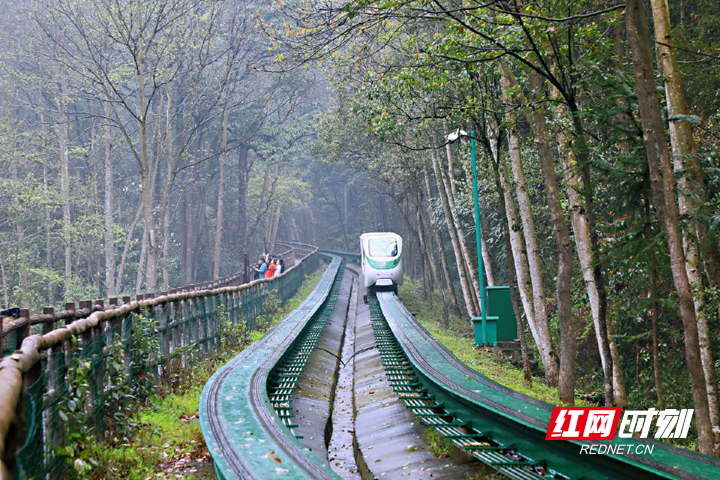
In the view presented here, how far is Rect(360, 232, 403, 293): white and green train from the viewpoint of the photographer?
27.8 meters

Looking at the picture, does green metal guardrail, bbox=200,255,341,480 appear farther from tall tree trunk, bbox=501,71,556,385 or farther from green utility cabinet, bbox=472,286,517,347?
green utility cabinet, bbox=472,286,517,347

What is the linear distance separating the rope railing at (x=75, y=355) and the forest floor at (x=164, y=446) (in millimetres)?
356

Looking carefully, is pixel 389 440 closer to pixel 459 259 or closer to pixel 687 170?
pixel 687 170

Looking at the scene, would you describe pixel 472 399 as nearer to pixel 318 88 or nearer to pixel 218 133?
pixel 218 133

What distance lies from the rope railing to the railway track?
1.01 meters

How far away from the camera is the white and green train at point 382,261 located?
27797 mm

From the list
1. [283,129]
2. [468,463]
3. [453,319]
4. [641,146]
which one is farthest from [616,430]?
[283,129]

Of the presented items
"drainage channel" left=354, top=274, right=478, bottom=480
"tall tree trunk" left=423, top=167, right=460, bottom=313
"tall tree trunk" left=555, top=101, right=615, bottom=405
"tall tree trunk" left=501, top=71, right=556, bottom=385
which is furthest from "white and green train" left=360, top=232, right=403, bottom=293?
"tall tree trunk" left=555, top=101, right=615, bottom=405

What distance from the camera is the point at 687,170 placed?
8.01 m

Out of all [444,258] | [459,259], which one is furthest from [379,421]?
[444,258]

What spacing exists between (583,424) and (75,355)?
4444 millimetres

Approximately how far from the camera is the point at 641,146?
8.75m

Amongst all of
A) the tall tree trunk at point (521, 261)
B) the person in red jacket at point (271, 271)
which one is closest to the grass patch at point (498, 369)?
the tall tree trunk at point (521, 261)

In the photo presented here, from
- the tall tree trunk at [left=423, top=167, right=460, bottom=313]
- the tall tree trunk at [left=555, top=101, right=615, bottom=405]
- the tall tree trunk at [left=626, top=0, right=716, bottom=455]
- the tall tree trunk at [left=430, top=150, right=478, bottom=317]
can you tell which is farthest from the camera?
the tall tree trunk at [left=423, top=167, right=460, bottom=313]
